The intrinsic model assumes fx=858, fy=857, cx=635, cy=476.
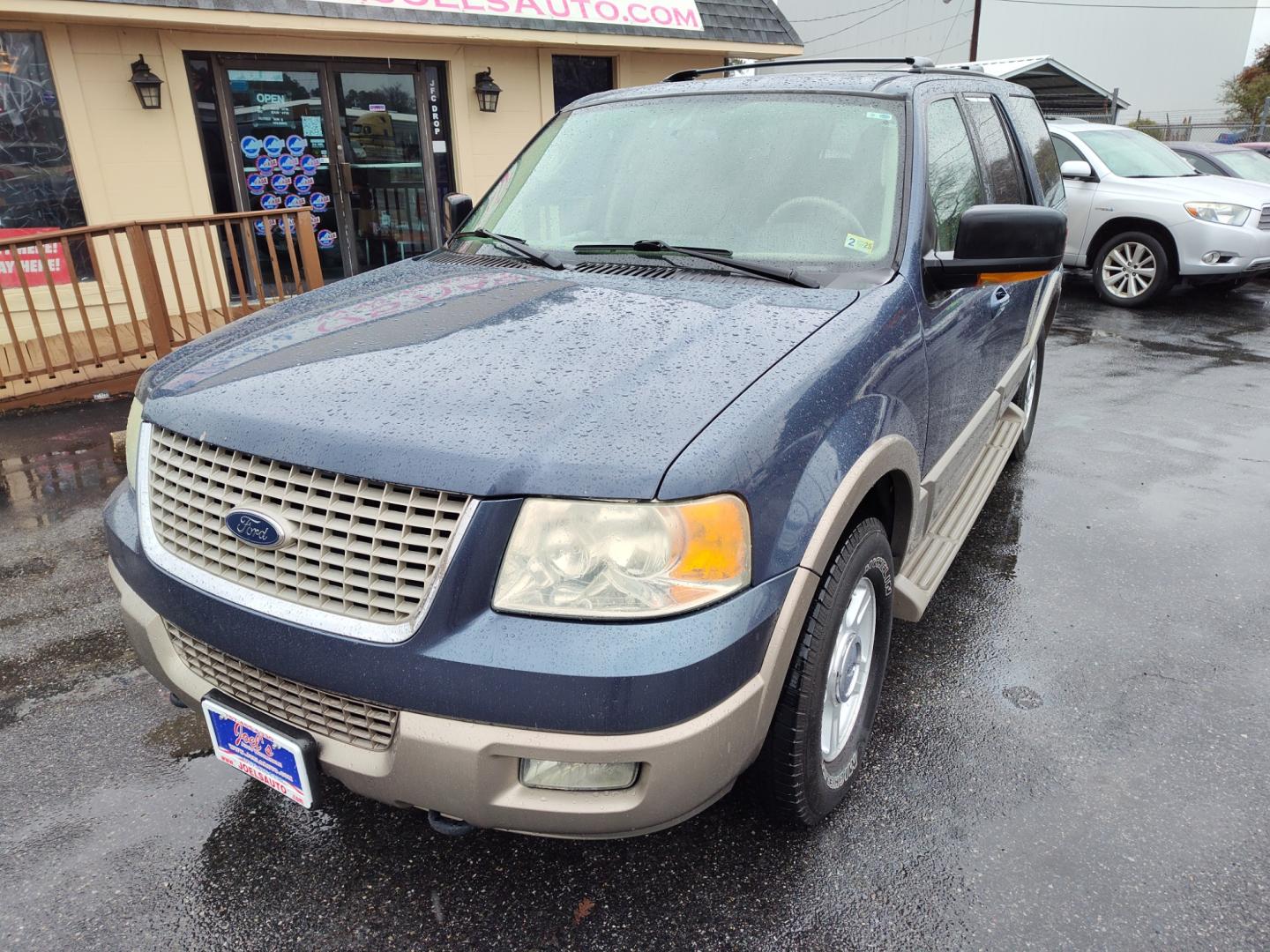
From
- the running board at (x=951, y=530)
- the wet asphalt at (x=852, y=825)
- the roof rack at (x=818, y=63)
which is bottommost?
the wet asphalt at (x=852, y=825)

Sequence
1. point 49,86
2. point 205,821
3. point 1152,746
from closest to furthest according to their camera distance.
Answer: point 205,821 → point 1152,746 → point 49,86

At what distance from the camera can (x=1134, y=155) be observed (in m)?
9.77

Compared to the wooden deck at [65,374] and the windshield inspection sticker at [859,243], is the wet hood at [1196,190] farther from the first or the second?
the wooden deck at [65,374]

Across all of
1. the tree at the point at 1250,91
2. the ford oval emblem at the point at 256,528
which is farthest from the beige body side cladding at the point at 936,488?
the tree at the point at 1250,91

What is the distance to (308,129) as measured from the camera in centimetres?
890

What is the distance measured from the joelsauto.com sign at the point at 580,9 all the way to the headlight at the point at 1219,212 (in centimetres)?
580

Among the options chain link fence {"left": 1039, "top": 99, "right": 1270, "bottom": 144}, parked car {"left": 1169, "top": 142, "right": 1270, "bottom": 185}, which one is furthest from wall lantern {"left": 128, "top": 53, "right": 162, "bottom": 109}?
chain link fence {"left": 1039, "top": 99, "right": 1270, "bottom": 144}

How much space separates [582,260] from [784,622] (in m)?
1.50

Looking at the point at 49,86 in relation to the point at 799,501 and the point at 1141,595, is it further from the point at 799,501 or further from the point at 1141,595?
the point at 1141,595

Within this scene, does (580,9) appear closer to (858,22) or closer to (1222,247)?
(1222,247)

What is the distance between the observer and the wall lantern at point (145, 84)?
764 cm

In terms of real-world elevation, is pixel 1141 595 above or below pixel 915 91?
below

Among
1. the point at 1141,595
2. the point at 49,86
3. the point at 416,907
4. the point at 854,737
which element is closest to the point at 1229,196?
the point at 1141,595

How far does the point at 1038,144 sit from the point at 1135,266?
599cm
